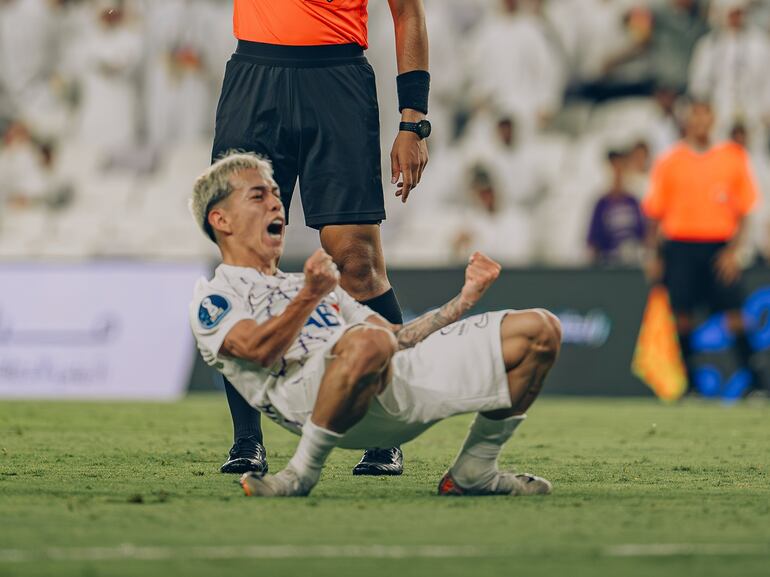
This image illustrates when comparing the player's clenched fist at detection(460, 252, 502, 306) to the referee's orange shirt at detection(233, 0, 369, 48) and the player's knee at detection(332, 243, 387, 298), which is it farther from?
the referee's orange shirt at detection(233, 0, 369, 48)

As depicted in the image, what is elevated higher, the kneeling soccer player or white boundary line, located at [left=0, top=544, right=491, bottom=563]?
the kneeling soccer player

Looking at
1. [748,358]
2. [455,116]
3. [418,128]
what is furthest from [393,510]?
[455,116]

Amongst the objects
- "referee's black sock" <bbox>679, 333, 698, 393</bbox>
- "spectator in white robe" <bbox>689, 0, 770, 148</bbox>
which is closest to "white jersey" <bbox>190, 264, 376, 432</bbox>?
"referee's black sock" <bbox>679, 333, 698, 393</bbox>

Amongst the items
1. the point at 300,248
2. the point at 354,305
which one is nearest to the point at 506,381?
the point at 354,305

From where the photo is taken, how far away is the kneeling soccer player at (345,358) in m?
4.22

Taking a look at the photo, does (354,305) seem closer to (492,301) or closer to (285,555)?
(285,555)

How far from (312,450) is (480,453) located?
1.84ft

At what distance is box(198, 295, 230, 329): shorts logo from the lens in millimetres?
4402

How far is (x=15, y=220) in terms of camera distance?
14.4m

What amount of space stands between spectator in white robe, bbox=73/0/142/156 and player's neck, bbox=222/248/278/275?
10.4 metres

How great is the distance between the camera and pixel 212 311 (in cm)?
442

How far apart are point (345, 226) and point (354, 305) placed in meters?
0.76

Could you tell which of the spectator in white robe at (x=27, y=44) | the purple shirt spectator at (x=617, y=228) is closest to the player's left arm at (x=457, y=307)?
the purple shirt spectator at (x=617, y=228)

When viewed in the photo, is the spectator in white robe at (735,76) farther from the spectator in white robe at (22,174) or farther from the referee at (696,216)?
the spectator in white robe at (22,174)
